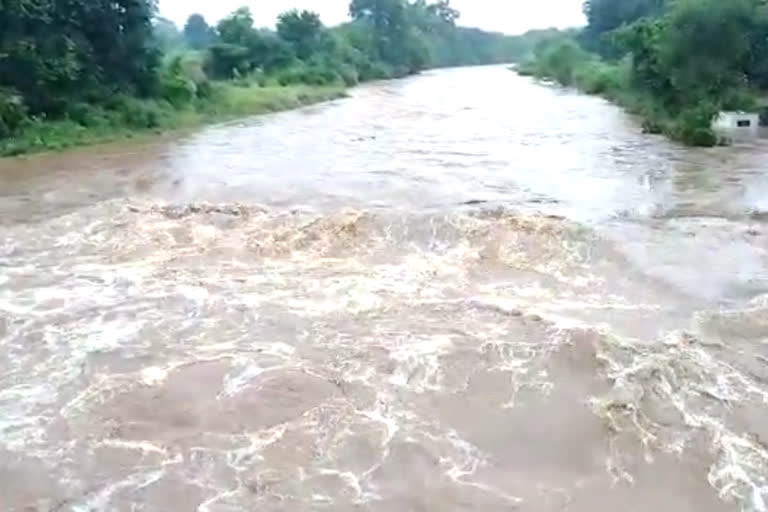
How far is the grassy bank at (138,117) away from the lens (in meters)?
16.7

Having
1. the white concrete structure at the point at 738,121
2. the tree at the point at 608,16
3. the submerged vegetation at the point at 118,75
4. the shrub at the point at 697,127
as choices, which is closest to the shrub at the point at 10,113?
the submerged vegetation at the point at 118,75

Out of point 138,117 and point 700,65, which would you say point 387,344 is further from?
point 138,117

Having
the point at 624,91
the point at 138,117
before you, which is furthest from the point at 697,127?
the point at 138,117

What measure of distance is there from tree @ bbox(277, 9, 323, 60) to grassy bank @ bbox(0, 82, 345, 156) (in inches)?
389

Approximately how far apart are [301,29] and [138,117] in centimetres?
1878

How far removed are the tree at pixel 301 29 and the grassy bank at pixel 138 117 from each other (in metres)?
9.88

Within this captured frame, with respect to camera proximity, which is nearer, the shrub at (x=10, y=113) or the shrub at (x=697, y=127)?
the shrub at (x=697, y=127)

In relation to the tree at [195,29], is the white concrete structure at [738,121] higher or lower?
lower

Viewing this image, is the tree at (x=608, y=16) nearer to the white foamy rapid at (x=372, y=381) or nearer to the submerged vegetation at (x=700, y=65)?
the submerged vegetation at (x=700, y=65)

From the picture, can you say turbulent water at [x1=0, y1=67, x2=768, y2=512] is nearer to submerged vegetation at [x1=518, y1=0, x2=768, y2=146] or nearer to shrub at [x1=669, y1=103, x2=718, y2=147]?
shrub at [x1=669, y1=103, x2=718, y2=147]

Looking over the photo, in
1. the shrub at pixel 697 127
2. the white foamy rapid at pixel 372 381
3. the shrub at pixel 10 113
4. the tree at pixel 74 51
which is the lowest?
the white foamy rapid at pixel 372 381

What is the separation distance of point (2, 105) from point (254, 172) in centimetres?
587

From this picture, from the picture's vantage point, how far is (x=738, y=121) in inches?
709

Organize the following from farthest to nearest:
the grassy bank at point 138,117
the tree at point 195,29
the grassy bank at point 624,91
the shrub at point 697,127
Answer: the tree at point 195,29 < the grassy bank at point 138,117 < the grassy bank at point 624,91 < the shrub at point 697,127
